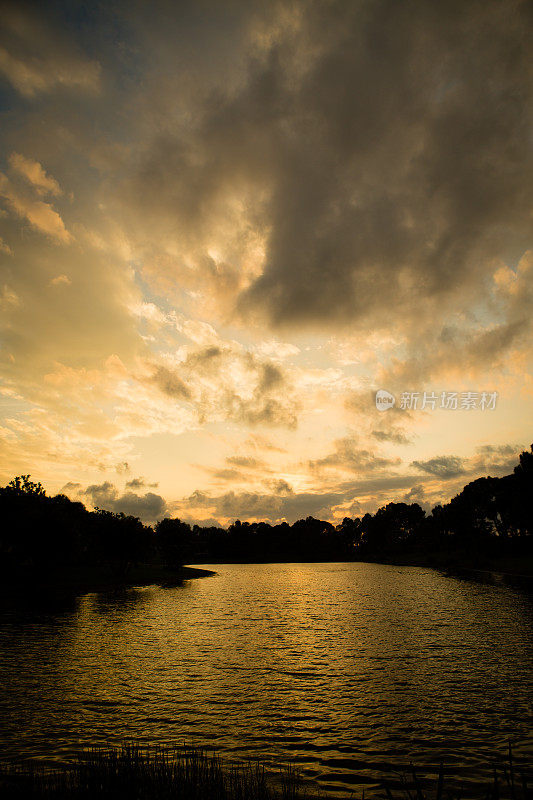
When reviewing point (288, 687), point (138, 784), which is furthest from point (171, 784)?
point (288, 687)

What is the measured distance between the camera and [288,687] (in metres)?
27.8

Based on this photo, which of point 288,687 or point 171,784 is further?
point 288,687

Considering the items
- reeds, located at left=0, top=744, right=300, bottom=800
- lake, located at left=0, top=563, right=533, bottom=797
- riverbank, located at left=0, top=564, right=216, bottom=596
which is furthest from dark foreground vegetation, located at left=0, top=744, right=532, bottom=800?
riverbank, located at left=0, top=564, right=216, bottom=596

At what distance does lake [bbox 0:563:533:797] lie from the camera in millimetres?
18688

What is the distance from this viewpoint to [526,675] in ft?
94.1

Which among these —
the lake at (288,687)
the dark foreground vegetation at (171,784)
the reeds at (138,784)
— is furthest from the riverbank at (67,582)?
the reeds at (138,784)

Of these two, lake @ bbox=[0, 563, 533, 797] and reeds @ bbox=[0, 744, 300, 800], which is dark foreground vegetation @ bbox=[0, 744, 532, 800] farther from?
lake @ bbox=[0, 563, 533, 797]

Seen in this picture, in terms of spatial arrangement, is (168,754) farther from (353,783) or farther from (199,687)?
(199,687)

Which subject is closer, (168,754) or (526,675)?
(168,754)

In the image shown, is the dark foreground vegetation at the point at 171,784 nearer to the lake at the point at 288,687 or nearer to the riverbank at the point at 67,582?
the lake at the point at 288,687

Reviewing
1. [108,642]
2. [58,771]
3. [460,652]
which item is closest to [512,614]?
[460,652]

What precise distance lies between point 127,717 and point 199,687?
6248mm

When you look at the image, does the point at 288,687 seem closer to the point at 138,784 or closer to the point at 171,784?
the point at 171,784

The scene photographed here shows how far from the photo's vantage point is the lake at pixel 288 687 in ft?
61.3
